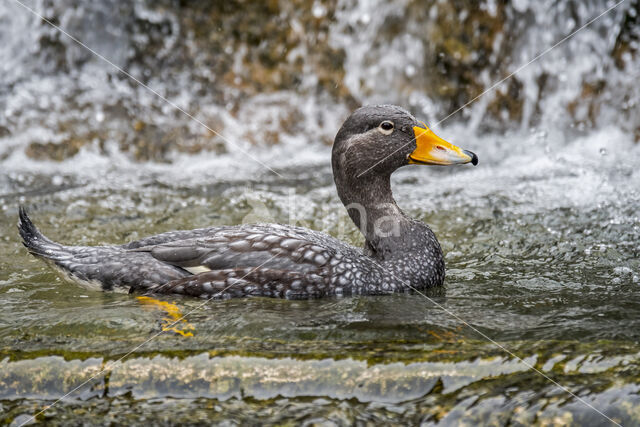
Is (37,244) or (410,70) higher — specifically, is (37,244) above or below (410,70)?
below

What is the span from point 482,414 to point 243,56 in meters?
7.55

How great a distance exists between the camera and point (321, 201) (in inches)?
291

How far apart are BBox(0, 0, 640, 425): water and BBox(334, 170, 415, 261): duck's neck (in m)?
0.51

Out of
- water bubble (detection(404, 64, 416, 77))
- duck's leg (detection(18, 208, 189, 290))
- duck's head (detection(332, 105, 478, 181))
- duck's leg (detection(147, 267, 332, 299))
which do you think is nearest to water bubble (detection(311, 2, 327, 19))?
water bubble (detection(404, 64, 416, 77))

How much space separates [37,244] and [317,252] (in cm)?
199

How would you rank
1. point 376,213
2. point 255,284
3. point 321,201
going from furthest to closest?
point 321,201, point 376,213, point 255,284

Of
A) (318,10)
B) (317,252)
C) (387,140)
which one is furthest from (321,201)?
(318,10)

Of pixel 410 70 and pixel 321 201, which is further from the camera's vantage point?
pixel 410 70

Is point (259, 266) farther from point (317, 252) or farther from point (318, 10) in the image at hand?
point (318, 10)

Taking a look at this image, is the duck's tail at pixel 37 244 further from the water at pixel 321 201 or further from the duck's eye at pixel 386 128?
the duck's eye at pixel 386 128

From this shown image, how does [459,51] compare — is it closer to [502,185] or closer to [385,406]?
[502,185]

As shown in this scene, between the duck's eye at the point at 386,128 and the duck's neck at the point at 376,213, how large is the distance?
34 centimetres

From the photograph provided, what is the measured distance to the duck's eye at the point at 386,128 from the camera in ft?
16.1

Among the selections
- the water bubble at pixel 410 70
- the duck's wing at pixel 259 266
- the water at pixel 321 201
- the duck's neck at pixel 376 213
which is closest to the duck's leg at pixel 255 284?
the duck's wing at pixel 259 266
